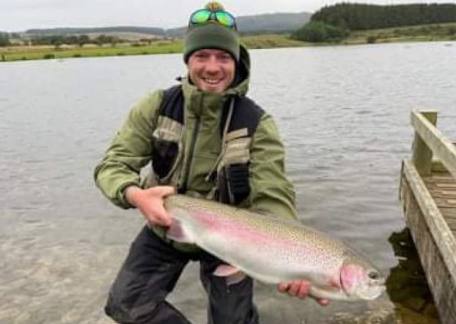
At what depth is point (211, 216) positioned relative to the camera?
3.77 m

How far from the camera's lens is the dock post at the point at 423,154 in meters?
9.30

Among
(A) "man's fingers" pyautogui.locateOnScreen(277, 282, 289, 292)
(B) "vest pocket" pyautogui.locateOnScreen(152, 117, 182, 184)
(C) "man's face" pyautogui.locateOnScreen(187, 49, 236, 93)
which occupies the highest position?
(C) "man's face" pyautogui.locateOnScreen(187, 49, 236, 93)

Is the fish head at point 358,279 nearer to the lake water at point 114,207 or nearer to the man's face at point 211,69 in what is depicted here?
the man's face at point 211,69

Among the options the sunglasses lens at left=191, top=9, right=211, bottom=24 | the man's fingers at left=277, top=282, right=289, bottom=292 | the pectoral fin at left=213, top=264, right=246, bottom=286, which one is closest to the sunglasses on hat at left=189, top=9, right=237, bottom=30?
the sunglasses lens at left=191, top=9, right=211, bottom=24

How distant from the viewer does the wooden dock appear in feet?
19.6

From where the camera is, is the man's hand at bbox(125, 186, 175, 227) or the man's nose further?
the man's nose

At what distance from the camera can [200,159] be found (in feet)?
14.4

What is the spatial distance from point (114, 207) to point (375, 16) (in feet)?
559

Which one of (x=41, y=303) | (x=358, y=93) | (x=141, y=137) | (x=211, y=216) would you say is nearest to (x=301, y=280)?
(x=211, y=216)

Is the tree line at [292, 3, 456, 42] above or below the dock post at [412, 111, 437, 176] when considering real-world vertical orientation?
below

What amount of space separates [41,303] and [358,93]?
2863 cm

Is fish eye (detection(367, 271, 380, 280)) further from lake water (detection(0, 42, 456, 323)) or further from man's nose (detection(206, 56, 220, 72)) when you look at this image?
lake water (detection(0, 42, 456, 323))

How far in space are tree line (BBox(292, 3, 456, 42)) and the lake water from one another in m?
131

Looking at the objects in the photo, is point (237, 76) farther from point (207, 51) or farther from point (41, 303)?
point (41, 303)
